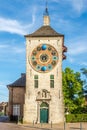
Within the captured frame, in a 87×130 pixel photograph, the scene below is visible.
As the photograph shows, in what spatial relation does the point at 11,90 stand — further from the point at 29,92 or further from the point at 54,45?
the point at 54,45

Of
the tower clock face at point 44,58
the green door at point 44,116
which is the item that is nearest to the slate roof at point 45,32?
the tower clock face at point 44,58

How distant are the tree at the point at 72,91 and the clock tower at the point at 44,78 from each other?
1067 centimetres

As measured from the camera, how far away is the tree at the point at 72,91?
61781 mm

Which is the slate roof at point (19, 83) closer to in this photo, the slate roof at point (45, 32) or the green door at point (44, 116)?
the green door at point (44, 116)

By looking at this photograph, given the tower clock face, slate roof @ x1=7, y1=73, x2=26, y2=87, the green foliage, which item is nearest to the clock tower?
the tower clock face

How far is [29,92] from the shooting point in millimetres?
51875

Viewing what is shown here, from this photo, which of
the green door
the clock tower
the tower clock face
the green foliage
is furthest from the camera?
the green foliage

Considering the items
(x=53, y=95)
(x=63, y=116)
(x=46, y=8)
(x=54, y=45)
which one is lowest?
(x=63, y=116)

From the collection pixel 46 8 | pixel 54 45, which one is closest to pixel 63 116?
pixel 54 45

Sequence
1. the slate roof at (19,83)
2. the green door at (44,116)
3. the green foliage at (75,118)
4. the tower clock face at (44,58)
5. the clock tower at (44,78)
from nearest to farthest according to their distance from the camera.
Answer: the clock tower at (44,78), the green door at (44,116), the tower clock face at (44,58), the green foliage at (75,118), the slate roof at (19,83)

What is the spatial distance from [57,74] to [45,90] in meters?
3.24

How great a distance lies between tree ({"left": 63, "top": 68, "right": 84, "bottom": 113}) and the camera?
6178cm

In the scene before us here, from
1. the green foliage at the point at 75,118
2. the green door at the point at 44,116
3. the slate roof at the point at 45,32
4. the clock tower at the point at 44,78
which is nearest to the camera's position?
the clock tower at the point at 44,78

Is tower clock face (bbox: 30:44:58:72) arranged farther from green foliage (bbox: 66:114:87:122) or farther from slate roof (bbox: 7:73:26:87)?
slate roof (bbox: 7:73:26:87)
